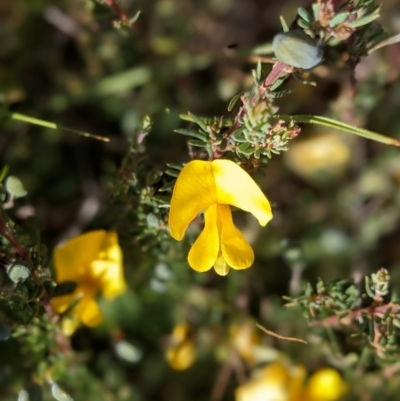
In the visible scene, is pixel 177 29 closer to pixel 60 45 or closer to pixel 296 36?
pixel 60 45

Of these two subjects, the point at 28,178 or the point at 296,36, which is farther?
the point at 28,178

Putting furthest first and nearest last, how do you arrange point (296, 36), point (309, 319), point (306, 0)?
point (306, 0)
point (309, 319)
point (296, 36)

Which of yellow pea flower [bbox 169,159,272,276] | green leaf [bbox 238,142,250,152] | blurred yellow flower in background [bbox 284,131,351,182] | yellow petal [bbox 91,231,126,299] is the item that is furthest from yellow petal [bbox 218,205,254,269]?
blurred yellow flower in background [bbox 284,131,351,182]

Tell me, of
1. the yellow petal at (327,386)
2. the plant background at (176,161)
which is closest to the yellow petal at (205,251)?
the plant background at (176,161)

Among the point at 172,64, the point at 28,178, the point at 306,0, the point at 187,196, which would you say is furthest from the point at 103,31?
the point at 187,196

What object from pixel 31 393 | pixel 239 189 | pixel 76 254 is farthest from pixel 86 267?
pixel 239 189

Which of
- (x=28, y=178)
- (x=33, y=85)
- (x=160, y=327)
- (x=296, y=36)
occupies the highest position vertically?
(x=296, y=36)

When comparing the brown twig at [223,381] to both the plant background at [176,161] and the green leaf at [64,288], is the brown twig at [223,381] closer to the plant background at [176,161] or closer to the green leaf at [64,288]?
the plant background at [176,161]

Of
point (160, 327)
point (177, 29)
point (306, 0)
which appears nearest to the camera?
point (160, 327)
